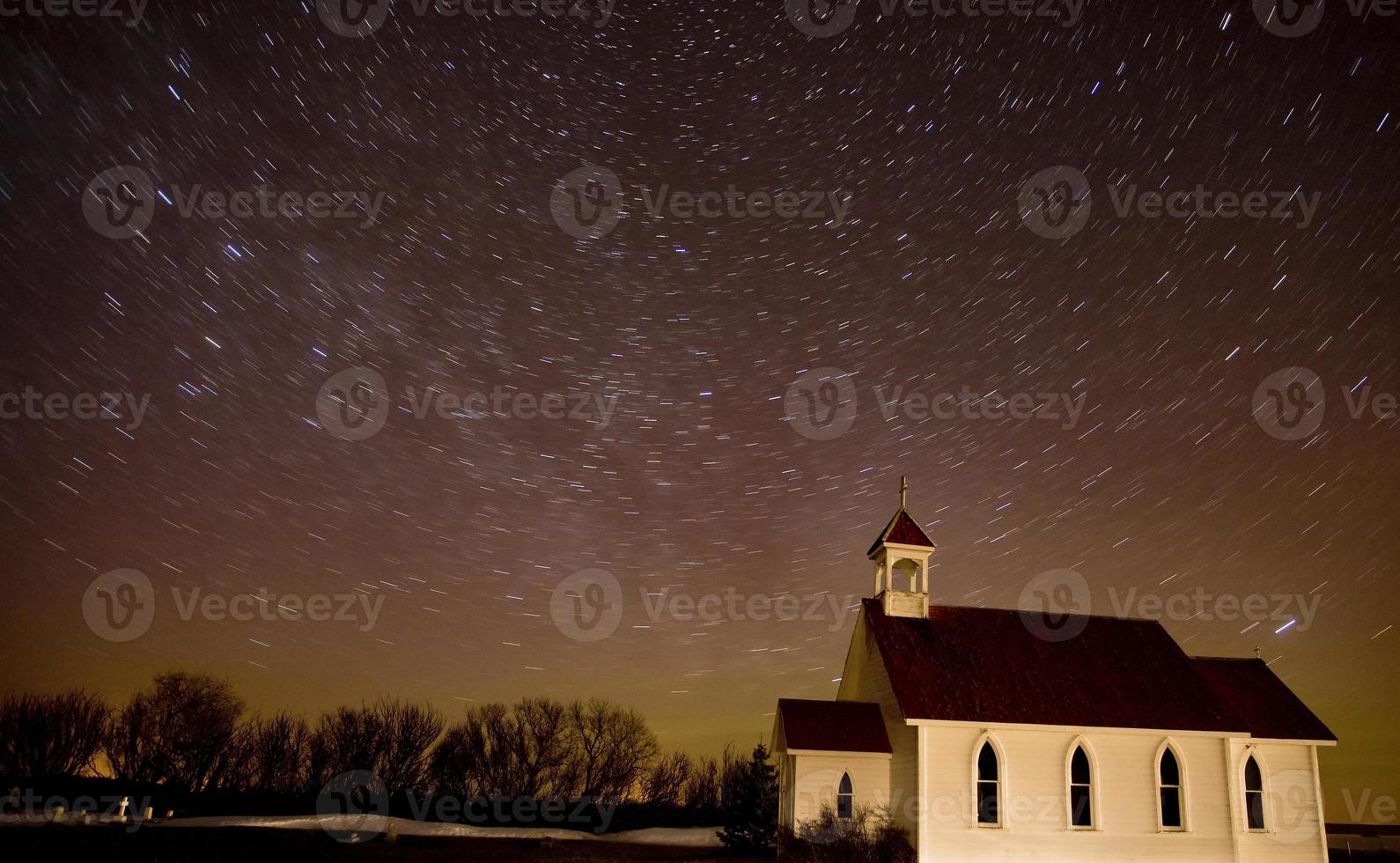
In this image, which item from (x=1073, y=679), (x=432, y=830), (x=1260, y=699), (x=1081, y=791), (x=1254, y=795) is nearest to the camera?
(x=1081, y=791)

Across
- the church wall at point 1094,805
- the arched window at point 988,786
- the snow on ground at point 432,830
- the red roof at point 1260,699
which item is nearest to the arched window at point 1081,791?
the church wall at point 1094,805

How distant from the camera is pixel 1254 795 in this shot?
1206 inches

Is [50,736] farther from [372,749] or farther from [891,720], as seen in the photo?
[891,720]

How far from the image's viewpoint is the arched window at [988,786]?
27.8 meters

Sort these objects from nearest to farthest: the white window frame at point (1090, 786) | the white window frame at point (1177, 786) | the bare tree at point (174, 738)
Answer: the white window frame at point (1090, 786) → the white window frame at point (1177, 786) → the bare tree at point (174, 738)

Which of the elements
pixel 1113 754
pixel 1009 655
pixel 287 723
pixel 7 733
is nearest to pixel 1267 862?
pixel 1113 754

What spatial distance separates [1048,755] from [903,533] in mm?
8189

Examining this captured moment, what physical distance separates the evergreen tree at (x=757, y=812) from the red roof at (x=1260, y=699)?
47.1 feet

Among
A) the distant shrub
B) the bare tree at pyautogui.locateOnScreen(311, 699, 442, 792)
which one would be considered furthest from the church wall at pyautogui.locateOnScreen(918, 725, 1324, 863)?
the bare tree at pyautogui.locateOnScreen(311, 699, 442, 792)

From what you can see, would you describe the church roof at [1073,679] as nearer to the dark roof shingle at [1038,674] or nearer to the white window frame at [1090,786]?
the dark roof shingle at [1038,674]

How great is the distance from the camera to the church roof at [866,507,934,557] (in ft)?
110

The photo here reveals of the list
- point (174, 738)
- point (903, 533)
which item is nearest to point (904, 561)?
point (903, 533)

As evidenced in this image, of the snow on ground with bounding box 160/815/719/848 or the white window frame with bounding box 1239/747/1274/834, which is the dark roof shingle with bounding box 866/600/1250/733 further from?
the snow on ground with bounding box 160/815/719/848

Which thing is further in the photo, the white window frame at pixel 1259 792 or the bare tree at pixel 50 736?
the bare tree at pixel 50 736
